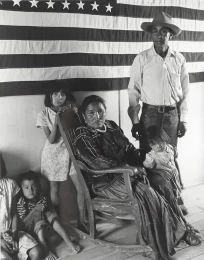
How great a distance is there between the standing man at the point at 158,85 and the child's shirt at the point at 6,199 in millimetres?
1299

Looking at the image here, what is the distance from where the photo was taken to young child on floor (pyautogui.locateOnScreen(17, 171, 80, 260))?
9.20 ft

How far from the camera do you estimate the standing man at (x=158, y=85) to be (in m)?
3.27

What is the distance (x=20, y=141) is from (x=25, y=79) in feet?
1.95

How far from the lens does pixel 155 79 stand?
328 centimetres

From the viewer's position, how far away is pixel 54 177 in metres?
3.17

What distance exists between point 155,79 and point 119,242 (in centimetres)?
163

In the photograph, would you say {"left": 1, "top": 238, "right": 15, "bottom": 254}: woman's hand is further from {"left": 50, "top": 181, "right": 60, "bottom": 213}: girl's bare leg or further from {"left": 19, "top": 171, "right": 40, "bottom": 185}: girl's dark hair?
{"left": 50, "top": 181, "right": 60, "bottom": 213}: girl's bare leg

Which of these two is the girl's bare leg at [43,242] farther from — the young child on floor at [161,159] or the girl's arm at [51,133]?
the young child on floor at [161,159]

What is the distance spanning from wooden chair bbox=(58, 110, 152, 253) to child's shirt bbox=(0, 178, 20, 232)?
58 cm

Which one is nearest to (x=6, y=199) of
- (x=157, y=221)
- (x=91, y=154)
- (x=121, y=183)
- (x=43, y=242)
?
(x=43, y=242)

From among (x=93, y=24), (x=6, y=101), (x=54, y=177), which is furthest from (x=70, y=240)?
(x=93, y=24)

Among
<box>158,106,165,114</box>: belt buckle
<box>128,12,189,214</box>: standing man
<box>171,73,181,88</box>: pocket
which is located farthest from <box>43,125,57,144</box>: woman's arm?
<box>171,73,181,88</box>: pocket

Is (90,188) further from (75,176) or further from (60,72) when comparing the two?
(60,72)

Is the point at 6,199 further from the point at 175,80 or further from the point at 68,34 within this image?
the point at 175,80
